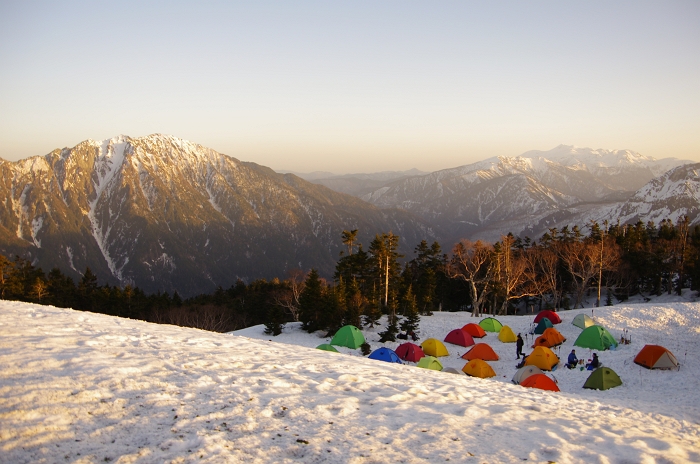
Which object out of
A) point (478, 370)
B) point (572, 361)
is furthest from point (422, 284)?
point (572, 361)

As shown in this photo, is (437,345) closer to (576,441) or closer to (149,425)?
Answer: (576,441)

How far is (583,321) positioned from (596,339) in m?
4.14

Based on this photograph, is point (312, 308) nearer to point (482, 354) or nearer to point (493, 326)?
point (493, 326)

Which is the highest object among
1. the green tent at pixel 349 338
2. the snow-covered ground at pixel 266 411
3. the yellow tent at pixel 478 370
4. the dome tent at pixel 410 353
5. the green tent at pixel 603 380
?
the snow-covered ground at pixel 266 411

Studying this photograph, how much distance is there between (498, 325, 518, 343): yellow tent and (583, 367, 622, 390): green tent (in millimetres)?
10332

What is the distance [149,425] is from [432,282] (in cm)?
4100

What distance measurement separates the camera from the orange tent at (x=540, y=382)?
18484mm

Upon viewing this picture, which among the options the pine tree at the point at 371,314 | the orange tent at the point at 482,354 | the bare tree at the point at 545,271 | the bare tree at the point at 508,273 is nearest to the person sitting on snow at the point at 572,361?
the orange tent at the point at 482,354

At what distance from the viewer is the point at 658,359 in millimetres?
20656

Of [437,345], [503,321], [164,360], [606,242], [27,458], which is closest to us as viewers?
[27,458]

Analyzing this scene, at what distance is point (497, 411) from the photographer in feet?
28.6

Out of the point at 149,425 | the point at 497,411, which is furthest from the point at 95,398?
the point at 497,411

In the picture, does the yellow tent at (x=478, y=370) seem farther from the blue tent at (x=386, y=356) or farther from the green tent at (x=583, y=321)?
the green tent at (x=583, y=321)

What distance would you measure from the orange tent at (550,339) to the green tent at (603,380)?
294 inches
